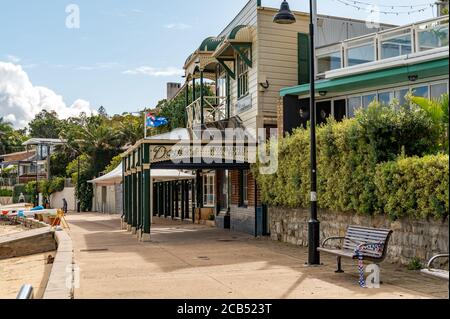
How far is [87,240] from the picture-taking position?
19422 millimetres

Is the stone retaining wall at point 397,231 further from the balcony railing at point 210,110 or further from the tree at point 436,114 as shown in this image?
the balcony railing at point 210,110

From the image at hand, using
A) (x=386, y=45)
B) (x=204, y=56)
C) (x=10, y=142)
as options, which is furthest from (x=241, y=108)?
(x=10, y=142)

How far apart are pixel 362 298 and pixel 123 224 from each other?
17.9 meters

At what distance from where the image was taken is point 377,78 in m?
15.3

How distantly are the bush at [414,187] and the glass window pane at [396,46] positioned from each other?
4405 millimetres

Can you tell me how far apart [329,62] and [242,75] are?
420 cm

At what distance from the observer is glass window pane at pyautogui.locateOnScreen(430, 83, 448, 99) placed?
1453 cm

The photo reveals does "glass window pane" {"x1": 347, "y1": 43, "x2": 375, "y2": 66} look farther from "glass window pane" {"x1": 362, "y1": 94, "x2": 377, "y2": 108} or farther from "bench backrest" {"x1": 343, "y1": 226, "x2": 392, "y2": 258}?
"bench backrest" {"x1": 343, "y1": 226, "x2": 392, "y2": 258}

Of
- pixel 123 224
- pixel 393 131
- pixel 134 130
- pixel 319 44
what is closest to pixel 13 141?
pixel 134 130

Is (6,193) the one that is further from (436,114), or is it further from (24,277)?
(436,114)

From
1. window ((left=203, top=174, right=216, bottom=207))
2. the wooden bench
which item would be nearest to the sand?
the wooden bench

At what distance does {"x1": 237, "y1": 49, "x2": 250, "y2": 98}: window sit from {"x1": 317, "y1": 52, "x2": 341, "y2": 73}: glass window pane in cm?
318

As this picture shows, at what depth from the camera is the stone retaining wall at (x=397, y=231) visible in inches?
420

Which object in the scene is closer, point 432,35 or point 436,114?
point 436,114
